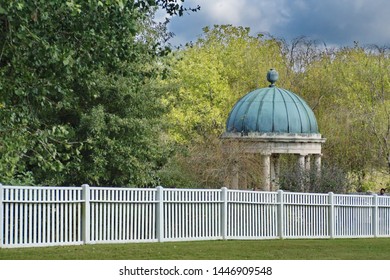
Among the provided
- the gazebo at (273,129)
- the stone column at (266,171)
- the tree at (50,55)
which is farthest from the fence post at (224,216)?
the stone column at (266,171)

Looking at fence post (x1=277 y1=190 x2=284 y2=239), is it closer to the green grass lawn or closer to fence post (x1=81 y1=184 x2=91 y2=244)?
the green grass lawn

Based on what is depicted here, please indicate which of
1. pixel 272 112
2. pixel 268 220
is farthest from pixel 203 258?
pixel 272 112

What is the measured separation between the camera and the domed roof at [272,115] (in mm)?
42781

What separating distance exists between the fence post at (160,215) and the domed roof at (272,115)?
19829mm

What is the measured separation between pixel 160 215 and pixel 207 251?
142 inches

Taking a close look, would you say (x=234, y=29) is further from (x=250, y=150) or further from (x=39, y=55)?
(x=39, y=55)

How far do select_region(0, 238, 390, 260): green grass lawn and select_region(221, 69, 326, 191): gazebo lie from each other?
18987mm

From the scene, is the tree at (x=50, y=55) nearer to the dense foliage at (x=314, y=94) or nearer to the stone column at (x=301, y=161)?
the stone column at (x=301, y=161)

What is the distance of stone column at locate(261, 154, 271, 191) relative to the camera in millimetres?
42938

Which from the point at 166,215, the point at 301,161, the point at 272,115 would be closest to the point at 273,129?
the point at 272,115

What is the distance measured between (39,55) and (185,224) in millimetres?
6287

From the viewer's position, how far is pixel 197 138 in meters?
52.5

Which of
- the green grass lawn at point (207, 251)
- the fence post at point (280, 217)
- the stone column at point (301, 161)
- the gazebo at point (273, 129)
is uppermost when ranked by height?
the gazebo at point (273, 129)

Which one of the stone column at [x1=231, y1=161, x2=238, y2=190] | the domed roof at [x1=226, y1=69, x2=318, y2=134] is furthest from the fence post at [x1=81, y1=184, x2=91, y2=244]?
the stone column at [x1=231, y1=161, x2=238, y2=190]
